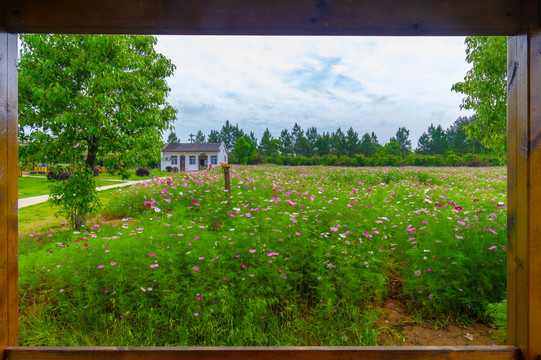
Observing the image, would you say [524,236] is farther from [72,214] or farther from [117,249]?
[72,214]

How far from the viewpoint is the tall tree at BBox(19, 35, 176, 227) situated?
4742 millimetres

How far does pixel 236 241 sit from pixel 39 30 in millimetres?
2389

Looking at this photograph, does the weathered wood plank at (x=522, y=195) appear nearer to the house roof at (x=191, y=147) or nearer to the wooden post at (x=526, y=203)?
the wooden post at (x=526, y=203)

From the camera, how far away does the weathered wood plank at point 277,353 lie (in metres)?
1.22

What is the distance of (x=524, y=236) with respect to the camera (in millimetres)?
1249

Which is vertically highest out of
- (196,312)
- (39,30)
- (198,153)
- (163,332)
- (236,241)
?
(198,153)

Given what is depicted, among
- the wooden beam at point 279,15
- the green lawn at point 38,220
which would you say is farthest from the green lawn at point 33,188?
the wooden beam at point 279,15

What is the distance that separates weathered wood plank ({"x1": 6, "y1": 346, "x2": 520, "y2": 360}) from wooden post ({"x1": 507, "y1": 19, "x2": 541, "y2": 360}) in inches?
4.8

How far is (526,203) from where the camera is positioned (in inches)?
48.3

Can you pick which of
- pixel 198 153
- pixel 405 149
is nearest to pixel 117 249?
pixel 198 153

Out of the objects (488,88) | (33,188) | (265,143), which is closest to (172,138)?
(265,143)

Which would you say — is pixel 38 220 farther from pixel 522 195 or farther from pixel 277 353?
pixel 522 195

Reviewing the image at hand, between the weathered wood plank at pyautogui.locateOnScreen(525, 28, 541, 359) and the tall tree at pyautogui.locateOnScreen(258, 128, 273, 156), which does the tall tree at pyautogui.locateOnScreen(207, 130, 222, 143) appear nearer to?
the tall tree at pyautogui.locateOnScreen(258, 128, 273, 156)

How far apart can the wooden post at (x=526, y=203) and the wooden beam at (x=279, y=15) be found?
0.20 m
